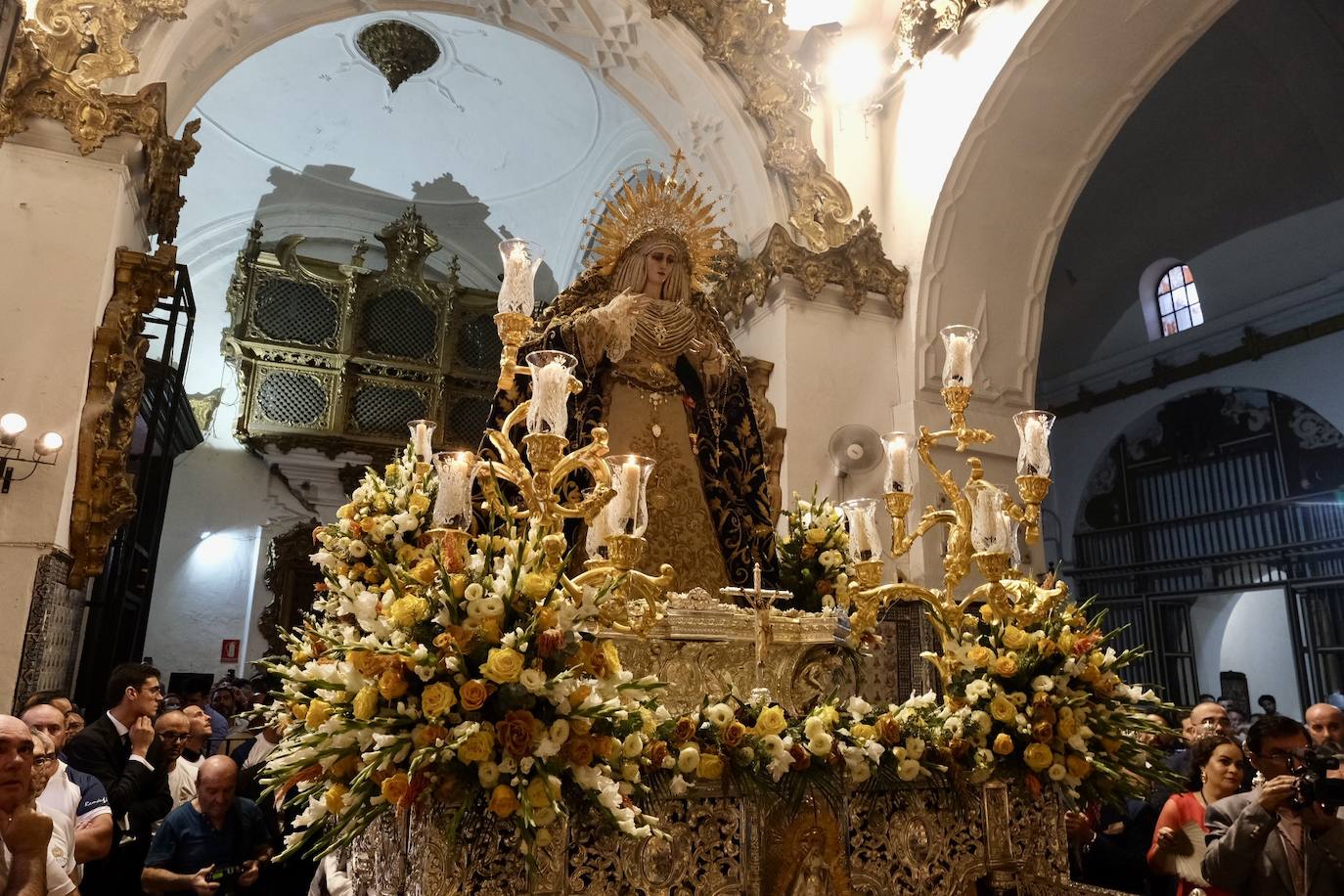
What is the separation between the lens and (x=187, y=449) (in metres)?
12.4

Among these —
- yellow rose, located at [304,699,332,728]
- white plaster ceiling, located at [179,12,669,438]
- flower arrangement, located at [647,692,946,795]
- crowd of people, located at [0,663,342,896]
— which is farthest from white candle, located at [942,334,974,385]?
white plaster ceiling, located at [179,12,669,438]

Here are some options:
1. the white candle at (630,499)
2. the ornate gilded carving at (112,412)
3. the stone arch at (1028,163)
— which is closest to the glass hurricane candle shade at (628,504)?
the white candle at (630,499)

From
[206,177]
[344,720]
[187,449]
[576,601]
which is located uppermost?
[206,177]

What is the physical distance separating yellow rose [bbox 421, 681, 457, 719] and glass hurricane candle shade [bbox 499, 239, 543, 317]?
149 cm

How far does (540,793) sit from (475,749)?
0.22 m

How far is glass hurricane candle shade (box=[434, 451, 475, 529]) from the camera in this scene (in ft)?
11.5

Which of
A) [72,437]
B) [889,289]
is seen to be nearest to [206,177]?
[72,437]

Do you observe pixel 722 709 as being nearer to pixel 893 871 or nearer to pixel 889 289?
pixel 893 871

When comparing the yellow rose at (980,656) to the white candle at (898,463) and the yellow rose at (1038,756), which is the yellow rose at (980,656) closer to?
the yellow rose at (1038,756)

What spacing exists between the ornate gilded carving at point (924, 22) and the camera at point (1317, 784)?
22.0 ft

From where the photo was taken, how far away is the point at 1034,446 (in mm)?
3996

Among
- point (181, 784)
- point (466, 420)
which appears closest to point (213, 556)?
point (466, 420)

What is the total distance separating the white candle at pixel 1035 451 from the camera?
3.96 meters

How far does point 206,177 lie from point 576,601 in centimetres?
1184
